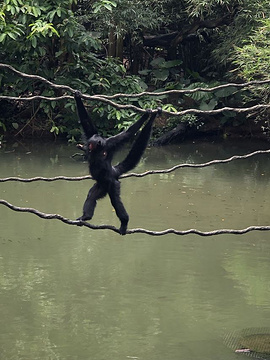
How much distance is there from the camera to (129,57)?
44.7 feet

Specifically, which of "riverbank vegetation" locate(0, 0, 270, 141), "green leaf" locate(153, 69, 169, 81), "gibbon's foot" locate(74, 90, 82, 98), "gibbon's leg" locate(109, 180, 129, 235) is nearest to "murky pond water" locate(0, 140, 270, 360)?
"gibbon's leg" locate(109, 180, 129, 235)

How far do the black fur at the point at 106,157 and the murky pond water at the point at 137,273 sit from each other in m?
1.12

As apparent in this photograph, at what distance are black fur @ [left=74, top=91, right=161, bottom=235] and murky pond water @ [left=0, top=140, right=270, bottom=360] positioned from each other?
1125mm

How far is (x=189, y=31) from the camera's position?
40.3 feet

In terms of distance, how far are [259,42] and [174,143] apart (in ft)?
9.10

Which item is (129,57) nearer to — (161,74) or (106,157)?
(161,74)

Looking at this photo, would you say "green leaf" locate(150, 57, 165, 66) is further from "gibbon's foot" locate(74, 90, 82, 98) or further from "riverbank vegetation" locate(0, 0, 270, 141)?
"gibbon's foot" locate(74, 90, 82, 98)

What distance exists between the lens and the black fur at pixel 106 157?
13.5 ft

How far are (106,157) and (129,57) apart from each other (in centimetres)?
972

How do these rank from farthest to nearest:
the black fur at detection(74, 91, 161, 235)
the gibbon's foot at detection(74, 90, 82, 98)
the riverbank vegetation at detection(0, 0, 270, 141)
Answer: the riverbank vegetation at detection(0, 0, 270, 141) → the black fur at detection(74, 91, 161, 235) → the gibbon's foot at detection(74, 90, 82, 98)

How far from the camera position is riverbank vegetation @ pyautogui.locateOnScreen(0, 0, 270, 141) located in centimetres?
1053

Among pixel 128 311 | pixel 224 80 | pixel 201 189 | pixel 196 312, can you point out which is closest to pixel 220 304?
pixel 196 312

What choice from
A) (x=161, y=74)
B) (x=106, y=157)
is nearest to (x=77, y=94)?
(x=106, y=157)

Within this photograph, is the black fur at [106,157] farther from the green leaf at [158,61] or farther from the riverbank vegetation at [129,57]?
the green leaf at [158,61]
